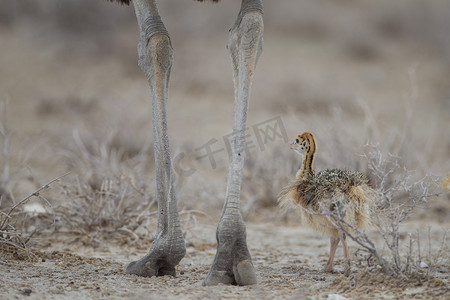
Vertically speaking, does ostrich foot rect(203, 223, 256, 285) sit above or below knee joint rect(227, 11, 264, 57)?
below

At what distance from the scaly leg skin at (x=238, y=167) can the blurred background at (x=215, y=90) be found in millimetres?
2001

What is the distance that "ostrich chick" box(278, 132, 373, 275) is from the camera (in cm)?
394

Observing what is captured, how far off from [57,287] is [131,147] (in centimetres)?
514

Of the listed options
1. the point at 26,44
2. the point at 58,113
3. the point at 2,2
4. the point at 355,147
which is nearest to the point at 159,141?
the point at 355,147

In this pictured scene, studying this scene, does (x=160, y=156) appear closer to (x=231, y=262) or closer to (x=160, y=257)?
(x=160, y=257)

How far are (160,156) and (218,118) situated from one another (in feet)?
27.3

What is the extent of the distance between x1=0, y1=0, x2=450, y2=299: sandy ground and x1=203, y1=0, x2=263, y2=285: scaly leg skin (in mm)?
148

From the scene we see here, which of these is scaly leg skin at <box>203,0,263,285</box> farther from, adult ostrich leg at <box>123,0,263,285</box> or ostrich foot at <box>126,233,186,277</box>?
ostrich foot at <box>126,233,186,277</box>

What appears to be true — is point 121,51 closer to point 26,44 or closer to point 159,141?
point 26,44

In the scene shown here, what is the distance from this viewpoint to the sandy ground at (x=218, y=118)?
3717 millimetres

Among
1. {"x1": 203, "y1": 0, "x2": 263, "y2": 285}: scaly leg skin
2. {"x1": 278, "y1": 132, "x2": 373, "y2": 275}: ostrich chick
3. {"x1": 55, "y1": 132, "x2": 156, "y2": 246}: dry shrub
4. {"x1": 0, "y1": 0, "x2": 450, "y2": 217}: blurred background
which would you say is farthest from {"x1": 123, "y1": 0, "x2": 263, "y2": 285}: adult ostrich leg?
{"x1": 0, "y1": 0, "x2": 450, "y2": 217}: blurred background

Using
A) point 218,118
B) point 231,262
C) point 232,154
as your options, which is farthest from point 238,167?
point 218,118

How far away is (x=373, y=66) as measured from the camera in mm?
17547

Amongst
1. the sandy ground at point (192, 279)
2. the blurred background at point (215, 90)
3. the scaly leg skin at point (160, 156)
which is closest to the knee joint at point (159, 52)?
the scaly leg skin at point (160, 156)
